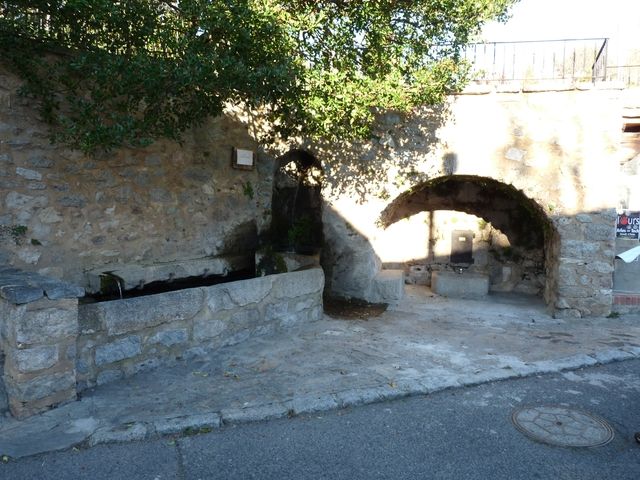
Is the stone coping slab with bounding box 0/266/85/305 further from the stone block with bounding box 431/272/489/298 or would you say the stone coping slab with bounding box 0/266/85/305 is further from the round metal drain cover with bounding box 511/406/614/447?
the stone block with bounding box 431/272/489/298

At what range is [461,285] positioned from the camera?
25.8 ft

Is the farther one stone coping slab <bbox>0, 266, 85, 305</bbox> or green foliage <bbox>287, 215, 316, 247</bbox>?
green foliage <bbox>287, 215, 316, 247</bbox>

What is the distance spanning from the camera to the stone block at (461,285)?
7.82 meters

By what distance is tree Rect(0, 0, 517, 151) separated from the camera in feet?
12.7

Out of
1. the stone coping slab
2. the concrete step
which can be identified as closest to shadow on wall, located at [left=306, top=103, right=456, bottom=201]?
the concrete step

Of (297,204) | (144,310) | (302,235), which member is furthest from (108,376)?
(297,204)

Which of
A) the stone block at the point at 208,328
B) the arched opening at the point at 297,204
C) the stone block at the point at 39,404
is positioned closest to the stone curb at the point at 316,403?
the stone block at the point at 39,404

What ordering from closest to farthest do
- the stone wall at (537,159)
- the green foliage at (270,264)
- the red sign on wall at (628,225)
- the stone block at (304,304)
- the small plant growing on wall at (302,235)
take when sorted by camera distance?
the stone block at (304,304) < the green foliage at (270,264) < the stone wall at (537,159) < the red sign on wall at (628,225) < the small plant growing on wall at (302,235)

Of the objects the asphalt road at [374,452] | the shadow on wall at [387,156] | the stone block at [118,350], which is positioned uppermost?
the shadow on wall at [387,156]

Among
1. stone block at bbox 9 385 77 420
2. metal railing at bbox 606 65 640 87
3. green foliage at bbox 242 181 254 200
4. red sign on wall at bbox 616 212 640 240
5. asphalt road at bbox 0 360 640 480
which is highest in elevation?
metal railing at bbox 606 65 640 87

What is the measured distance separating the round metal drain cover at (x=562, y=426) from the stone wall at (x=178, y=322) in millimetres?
2502

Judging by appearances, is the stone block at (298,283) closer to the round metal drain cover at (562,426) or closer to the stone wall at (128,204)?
the stone wall at (128,204)

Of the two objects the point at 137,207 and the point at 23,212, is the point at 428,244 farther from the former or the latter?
the point at 23,212

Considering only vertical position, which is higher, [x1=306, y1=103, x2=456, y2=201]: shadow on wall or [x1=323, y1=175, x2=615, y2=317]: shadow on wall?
[x1=306, y1=103, x2=456, y2=201]: shadow on wall
